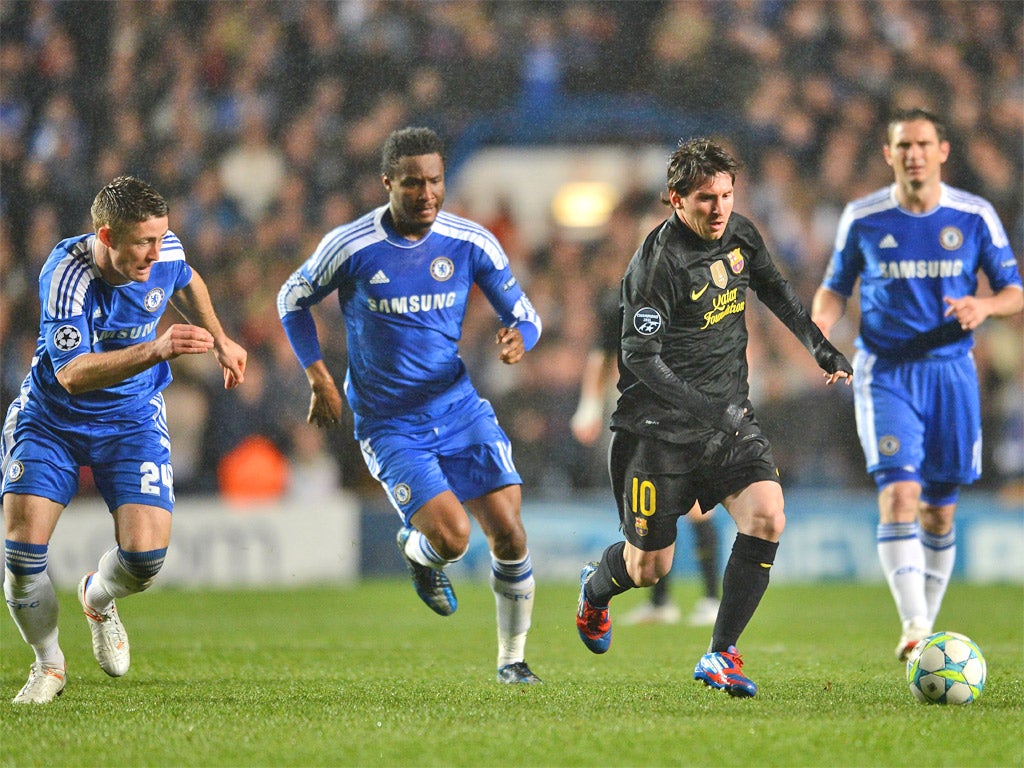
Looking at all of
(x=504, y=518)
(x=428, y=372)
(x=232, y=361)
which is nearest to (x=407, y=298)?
(x=428, y=372)

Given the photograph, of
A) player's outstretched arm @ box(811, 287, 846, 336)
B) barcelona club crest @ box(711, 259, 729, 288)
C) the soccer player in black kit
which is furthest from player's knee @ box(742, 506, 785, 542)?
player's outstretched arm @ box(811, 287, 846, 336)

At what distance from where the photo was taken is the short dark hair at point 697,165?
5.79 meters

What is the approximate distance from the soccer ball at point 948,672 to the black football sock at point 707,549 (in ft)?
14.5

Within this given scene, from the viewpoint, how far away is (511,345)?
623 cm

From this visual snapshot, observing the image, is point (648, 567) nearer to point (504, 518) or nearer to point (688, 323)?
point (504, 518)

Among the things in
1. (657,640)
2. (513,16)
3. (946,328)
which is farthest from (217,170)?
(946,328)

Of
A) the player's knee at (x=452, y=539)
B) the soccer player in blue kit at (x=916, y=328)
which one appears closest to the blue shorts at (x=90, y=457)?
the player's knee at (x=452, y=539)

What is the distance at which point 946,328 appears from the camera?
763cm

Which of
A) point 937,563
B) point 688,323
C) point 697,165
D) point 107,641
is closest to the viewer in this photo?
point 697,165

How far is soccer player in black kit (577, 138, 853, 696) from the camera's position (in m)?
5.84

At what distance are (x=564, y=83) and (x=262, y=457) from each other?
21.6 ft

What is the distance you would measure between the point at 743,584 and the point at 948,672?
2.82 ft

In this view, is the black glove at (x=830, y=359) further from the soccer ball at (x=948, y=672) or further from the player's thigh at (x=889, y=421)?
the player's thigh at (x=889, y=421)

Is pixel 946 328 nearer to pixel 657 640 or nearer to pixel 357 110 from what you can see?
pixel 657 640
